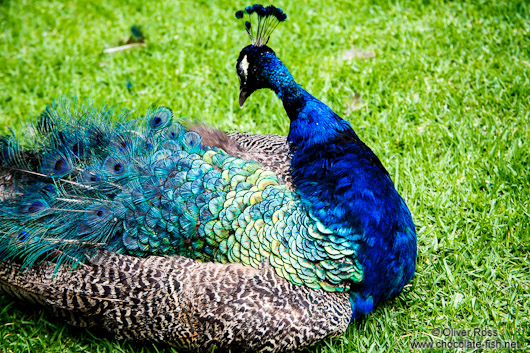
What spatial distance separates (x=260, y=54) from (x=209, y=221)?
37.8 inches

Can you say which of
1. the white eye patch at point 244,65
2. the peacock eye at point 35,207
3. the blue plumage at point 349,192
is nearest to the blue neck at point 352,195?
the blue plumage at point 349,192

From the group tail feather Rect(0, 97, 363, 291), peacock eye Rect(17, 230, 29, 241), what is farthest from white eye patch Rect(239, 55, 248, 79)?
peacock eye Rect(17, 230, 29, 241)

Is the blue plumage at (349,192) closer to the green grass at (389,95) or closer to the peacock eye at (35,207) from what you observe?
the green grass at (389,95)

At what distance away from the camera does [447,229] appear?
3174 millimetres

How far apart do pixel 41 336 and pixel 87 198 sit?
33.1 inches

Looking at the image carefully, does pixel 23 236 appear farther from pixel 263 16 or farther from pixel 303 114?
pixel 263 16

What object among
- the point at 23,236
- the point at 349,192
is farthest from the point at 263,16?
the point at 23,236

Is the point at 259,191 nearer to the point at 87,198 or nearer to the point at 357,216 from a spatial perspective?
the point at 357,216

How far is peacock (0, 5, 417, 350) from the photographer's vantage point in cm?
247

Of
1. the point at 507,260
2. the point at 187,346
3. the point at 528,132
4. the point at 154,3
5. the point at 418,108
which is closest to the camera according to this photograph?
the point at 187,346

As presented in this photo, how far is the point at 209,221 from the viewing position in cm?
262

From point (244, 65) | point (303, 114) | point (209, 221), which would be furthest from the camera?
point (244, 65)

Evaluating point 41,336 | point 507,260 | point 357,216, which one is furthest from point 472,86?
point 41,336

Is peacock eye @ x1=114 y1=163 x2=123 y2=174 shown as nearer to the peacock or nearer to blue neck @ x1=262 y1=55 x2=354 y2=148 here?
the peacock
